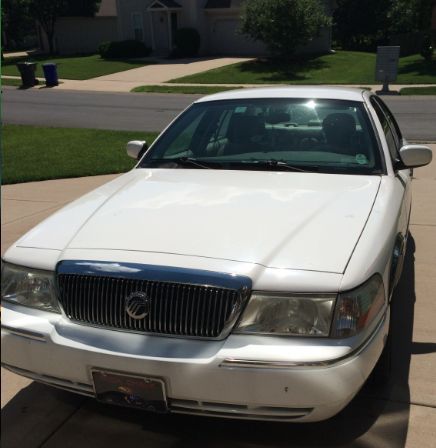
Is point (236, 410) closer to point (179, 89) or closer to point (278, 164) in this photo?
point (278, 164)

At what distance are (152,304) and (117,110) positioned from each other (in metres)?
16.7

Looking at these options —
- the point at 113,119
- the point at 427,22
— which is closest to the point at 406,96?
the point at 113,119

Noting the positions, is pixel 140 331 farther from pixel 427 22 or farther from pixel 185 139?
pixel 427 22

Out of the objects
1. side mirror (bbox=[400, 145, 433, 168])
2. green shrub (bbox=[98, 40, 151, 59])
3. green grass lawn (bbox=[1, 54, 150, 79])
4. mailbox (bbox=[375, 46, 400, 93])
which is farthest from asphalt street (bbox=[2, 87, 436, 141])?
green shrub (bbox=[98, 40, 151, 59])

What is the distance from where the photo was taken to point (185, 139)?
445cm

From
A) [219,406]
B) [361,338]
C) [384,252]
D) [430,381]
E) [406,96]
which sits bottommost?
[406,96]

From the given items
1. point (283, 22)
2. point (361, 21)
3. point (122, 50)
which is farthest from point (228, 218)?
point (361, 21)

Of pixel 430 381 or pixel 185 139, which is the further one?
pixel 185 139

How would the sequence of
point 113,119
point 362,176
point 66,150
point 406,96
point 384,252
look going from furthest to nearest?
point 406,96, point 113,119, point 66,150, point 362,176, point 384,252

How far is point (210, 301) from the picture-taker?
2516 millimetres

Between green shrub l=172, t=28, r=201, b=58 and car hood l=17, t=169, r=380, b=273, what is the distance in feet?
110

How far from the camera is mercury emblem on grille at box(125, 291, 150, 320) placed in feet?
8.45

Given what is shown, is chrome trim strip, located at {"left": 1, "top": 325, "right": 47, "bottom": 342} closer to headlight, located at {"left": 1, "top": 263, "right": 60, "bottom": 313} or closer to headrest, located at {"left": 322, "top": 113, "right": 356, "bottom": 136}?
headlight, located at {"left": 1, "top": 263, "right": 60, "bottom": 313}

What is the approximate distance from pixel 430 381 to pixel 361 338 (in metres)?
1.08
